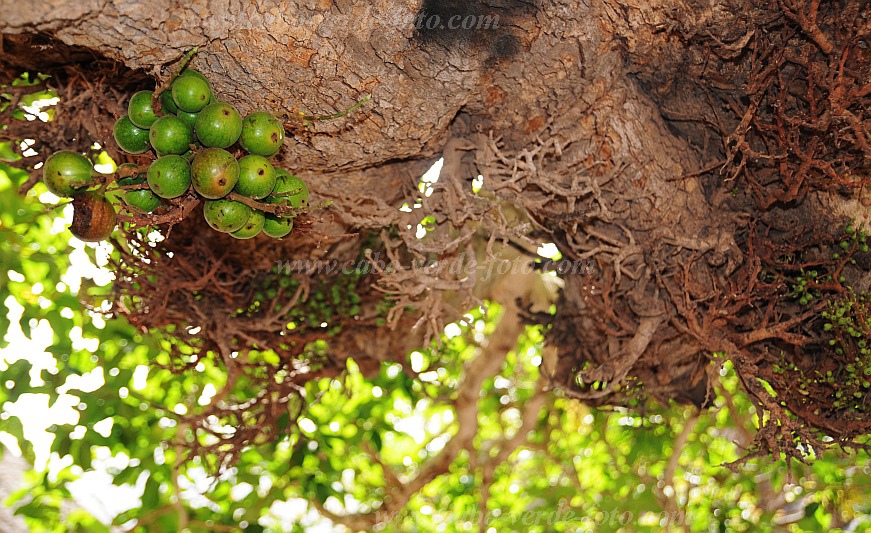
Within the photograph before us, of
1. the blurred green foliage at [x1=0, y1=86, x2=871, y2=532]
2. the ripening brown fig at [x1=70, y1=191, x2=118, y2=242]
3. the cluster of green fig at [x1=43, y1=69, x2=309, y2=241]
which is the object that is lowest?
the blurred green foliage at [x1=0, y1=86, x2=871, y2=532]

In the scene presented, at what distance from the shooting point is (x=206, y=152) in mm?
1395

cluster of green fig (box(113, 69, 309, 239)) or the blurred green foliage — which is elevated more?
cluster of green fig (box(113, 69, 309, 239))

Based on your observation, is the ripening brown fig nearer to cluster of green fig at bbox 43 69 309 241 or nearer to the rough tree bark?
cluster of green fig at bbox 43 69 309 241

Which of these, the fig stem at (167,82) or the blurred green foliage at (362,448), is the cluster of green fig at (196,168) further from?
the blurred green foliage at (362,448)

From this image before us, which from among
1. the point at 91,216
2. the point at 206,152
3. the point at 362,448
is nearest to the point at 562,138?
the point at 206,152

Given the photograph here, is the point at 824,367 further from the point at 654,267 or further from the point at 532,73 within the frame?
the point at 532,73

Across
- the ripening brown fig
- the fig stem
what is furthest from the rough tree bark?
the ripening brown fig

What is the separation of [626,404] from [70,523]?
8.84ft

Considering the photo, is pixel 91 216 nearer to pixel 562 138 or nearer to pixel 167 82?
pixel 167 82

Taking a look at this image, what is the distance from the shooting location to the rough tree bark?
1621 millimetres

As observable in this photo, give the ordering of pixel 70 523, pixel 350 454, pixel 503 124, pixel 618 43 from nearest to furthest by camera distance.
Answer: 1. pixel 618 43
2. pixel 503 124
3. pixel 70 523
4. pixel 350 454

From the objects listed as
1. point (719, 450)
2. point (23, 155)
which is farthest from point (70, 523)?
point (719, 450)

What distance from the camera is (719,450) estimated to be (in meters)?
4.52

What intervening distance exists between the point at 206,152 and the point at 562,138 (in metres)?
1.11
